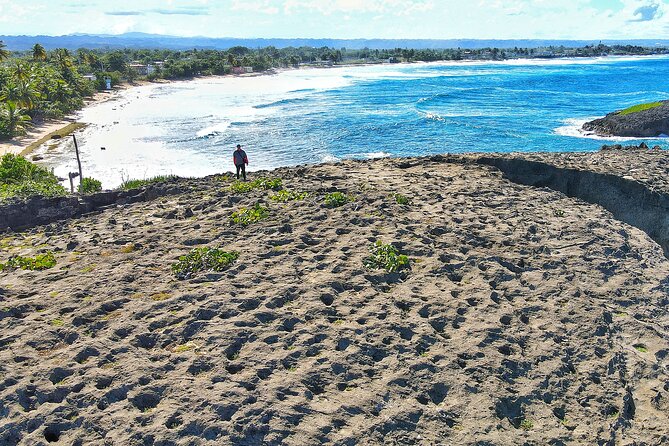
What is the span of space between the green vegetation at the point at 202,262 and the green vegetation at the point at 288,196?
3.78 m

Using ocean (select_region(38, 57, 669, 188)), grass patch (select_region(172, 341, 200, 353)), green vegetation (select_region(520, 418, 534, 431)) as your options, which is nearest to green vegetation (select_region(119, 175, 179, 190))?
ocean (select_region(38, 57, 669, 188))

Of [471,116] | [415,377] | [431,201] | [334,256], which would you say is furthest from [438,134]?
[415,377]

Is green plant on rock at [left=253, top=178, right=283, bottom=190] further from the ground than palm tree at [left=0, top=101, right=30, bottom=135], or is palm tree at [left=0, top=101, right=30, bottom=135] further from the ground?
palm tree at [left=0, top=101, right=30, bottom=135]

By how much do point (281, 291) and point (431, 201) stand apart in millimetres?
6576

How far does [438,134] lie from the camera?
51000 millimetres

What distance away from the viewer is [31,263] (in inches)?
485

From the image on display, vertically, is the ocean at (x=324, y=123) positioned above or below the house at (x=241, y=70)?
below

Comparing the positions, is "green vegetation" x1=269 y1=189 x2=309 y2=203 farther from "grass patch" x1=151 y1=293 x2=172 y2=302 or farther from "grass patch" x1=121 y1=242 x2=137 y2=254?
"grass patch" x1=151 y1=293 x2=172 y2=302

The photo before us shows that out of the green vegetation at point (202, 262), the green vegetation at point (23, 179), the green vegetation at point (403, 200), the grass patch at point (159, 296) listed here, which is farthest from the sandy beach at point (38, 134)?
the grass patch at point (159, 296)

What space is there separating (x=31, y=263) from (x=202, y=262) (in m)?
3.85

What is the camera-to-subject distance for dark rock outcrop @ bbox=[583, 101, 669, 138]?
48.1 metres

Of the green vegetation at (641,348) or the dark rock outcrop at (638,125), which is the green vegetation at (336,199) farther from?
the dark rock outcrop at (638,125)

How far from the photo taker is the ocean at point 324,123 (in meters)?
41.2

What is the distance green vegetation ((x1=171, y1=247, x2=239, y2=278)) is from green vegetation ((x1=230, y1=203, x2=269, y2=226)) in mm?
2021
